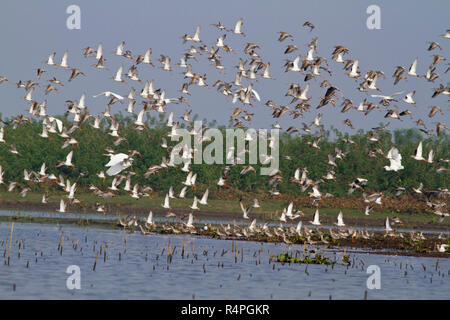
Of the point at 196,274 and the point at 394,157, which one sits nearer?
the point at 196,274

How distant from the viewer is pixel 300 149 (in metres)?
78.3

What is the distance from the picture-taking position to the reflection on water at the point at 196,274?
27047 mm

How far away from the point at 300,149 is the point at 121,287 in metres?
52.2

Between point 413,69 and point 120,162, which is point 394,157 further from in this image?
point 120,162

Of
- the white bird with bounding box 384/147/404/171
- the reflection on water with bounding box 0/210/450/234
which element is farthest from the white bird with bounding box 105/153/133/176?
the white bird with bounding box 384/147/404/171

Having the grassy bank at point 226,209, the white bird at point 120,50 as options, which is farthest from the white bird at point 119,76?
the grassy bank at point 226,209

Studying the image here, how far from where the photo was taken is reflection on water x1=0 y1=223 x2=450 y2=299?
27.0 m

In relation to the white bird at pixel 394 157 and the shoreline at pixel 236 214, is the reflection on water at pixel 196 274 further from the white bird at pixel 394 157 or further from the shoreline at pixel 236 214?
the shoreline at pixel 236 214

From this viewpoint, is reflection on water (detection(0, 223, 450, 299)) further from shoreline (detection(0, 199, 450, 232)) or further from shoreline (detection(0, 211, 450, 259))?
shoreline (detection(0, 199, 450, 232))

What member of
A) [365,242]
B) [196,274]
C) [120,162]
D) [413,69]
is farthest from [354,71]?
[196,274]

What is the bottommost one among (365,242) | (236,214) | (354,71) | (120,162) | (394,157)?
(365,242)

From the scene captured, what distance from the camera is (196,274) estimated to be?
101 ft

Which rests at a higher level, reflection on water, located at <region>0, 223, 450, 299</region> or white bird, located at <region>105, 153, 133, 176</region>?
white bird, located at <region>105, 153, 133, 176</region>
